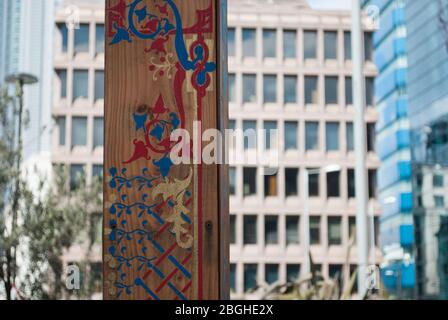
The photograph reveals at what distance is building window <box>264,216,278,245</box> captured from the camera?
34.4 meters

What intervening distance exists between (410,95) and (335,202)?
13.3 meters

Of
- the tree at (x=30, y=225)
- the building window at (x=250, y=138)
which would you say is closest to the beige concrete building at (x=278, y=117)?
the tree at (x=30, y=225)

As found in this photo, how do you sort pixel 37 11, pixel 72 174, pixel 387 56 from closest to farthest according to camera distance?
pixel 37 11, pixel 72 174, pixel 387 56

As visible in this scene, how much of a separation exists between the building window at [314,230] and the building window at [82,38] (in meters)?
Answer: 11.8

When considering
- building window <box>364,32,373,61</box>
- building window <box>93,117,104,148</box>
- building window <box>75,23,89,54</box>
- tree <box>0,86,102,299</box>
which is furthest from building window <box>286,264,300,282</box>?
tree <box>0,86,102,299</box>

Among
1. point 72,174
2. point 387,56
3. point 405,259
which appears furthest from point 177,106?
point 387,56

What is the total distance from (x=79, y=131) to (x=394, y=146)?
15.6 metres

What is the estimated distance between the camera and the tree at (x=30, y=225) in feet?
37.0

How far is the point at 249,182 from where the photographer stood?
34656mm

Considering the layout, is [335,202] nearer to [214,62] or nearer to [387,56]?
[387,56]

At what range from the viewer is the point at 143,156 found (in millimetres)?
1461

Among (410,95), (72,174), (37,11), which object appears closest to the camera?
(37,11)

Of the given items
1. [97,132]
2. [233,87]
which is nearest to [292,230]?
[233,87]

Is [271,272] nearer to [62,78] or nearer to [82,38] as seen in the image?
[62,78]
